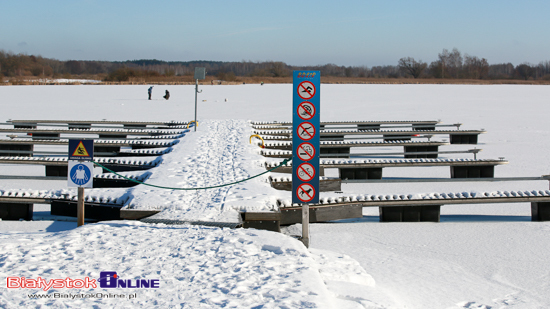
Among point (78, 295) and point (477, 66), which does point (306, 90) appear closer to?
point (78, 295)

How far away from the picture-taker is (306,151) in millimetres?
4270

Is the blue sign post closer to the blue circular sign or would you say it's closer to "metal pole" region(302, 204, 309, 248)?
"metal pole" region(302, 204, 309, 248)

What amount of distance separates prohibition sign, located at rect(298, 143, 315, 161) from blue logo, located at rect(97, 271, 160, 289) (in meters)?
1.79

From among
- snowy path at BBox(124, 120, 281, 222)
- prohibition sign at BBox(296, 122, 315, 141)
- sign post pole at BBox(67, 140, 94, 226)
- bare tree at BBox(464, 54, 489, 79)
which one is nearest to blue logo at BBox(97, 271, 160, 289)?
snowy path at BBox(124, 120, 281, 222)

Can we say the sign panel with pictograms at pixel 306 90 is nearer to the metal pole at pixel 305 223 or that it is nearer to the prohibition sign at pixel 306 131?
the prohibition sign at pixel 306 131

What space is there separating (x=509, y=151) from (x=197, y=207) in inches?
367

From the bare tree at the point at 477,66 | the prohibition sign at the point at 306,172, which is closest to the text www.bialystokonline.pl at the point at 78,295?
the prohibition sign at the point at 306,172

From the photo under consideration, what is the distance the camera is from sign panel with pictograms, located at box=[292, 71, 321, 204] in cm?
419

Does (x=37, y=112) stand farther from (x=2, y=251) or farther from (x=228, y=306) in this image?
(x=228, y=306)

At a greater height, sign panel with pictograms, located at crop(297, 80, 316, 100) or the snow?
sign panel with pictograms, located at crop(297, 80, 316, 100)

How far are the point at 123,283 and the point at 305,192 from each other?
6.14 ft

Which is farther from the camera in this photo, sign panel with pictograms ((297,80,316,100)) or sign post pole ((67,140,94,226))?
sign post pole ((67,140,94,226))

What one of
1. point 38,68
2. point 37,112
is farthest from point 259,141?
point 38,68

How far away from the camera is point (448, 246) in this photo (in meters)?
4.82
